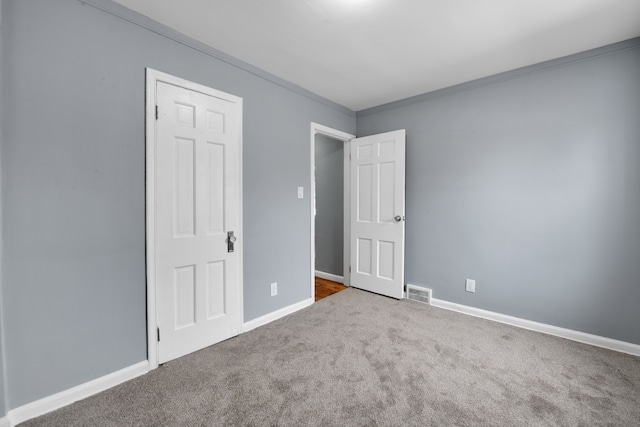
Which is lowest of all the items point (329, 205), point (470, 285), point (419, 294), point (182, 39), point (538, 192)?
point (419, 294)

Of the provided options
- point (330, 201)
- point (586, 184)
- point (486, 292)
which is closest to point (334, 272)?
point (330, 201)

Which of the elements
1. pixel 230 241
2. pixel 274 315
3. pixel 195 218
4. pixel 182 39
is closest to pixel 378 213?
pixel 274 315

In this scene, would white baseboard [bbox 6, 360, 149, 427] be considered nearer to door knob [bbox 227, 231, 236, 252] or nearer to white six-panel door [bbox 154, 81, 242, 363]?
white six-panel door [bbox 154, 81, 242, 363]

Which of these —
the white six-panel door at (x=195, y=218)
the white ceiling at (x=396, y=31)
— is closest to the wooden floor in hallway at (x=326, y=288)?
the white six-panel door at (x=195, y=218)

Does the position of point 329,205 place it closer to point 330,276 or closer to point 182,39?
point 330,276

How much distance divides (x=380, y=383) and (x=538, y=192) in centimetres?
226

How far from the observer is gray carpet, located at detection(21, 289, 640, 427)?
153 cm

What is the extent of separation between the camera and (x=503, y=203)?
2.77m

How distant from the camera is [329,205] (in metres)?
4.36

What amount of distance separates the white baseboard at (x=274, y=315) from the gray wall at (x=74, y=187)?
0.88 m

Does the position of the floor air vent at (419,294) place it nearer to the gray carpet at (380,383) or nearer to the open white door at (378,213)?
the open white door at (378,213)

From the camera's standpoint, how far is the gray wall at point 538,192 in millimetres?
2234

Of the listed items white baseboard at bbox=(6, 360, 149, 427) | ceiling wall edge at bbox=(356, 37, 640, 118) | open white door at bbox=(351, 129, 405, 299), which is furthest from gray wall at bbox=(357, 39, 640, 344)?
white baseboard at bbox=(6, 360, 149, 427)

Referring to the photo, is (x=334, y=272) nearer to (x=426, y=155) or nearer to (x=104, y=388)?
(x=426, y=155)
